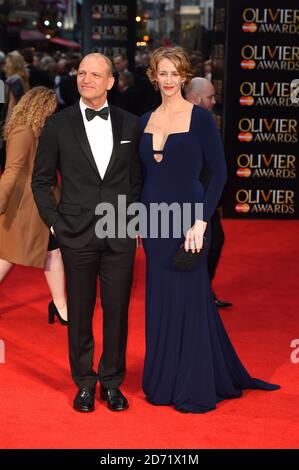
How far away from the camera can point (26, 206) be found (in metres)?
6.28

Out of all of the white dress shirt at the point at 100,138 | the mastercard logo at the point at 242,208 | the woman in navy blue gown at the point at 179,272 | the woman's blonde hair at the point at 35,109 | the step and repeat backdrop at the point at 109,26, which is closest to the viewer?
the white dress shirt at the point at 100,138

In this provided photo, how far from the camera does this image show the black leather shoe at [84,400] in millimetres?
4832

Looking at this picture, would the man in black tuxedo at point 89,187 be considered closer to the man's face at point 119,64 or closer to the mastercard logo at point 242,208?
the mastercard logo at point 242,208

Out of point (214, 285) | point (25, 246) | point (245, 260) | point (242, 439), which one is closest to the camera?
point (242, 439)

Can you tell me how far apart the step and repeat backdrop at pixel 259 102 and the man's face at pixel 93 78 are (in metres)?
5.90

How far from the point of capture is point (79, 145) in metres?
4.57

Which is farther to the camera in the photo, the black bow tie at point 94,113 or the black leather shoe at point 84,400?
the black leather shoe at point 84,400

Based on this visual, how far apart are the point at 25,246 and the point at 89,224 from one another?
1.75m

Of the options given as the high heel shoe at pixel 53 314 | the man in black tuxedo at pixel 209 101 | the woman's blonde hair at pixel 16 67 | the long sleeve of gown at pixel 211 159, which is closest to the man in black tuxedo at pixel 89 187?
the long sleeve of gown at pixel 211 159

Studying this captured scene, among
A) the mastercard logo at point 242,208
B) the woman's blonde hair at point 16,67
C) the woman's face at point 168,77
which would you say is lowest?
the mastercard logo at point 242,208

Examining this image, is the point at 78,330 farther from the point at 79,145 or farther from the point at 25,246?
the point at 25,246

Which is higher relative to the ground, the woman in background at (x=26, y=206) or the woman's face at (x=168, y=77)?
the woman's face at (x=168, y=77)

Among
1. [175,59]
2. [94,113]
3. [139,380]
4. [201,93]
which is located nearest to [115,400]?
[139,380]

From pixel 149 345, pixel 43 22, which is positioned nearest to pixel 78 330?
pixel 149 345
